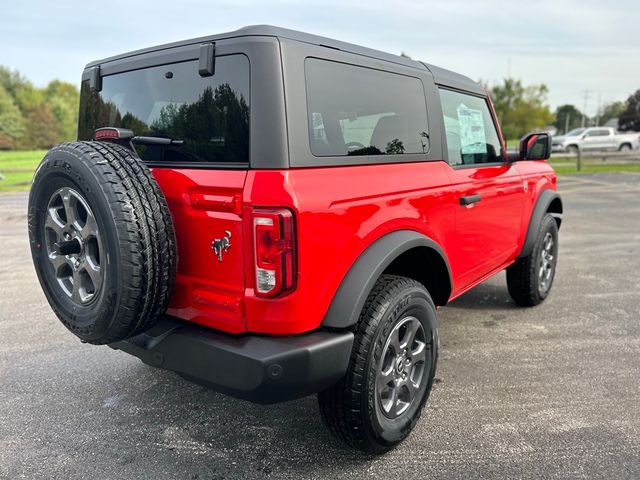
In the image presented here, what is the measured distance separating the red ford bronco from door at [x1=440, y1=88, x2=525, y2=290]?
1.38 ft

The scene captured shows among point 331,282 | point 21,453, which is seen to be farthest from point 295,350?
point 21,453

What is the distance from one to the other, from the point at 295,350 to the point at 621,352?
286 cm

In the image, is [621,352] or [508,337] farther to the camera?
[508,337]

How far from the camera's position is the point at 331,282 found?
213 cm

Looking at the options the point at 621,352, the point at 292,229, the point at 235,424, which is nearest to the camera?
the point at 292,229

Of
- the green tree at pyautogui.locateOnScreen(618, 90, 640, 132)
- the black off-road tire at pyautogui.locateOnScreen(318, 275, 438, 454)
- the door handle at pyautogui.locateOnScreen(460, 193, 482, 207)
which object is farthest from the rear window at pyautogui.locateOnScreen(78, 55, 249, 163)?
the green tree at pyautogui.locateOnScreen(618, 90, 640, 132)

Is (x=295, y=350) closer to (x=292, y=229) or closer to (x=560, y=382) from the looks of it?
(x=292, y=229)

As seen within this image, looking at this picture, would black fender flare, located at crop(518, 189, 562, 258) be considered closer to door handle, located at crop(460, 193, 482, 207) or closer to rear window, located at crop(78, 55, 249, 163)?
door handle, located at crop(460, 193, 482, 207)

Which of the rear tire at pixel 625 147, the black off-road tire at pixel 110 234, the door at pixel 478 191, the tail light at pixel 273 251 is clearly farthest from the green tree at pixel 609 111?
the black off-road tire at pixel 110 234

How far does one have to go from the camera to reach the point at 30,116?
224ft

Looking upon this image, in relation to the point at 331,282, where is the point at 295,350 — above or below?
below

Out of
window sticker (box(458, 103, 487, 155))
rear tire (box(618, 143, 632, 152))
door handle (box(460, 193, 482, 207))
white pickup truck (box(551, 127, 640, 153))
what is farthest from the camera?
rear tire (box(618, 143, 632, 152))

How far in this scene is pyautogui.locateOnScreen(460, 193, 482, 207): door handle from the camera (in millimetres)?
3079

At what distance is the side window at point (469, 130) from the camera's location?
10.5 feet
